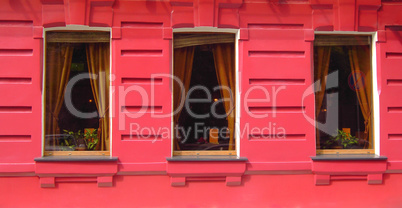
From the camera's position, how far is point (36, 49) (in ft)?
20.2

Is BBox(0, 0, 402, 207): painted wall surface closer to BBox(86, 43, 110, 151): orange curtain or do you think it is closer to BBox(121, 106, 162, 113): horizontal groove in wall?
BBox(121, 106, 162, 113): horizontal groove in wall

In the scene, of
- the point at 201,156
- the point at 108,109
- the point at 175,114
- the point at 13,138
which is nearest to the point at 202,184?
the point at 201,156

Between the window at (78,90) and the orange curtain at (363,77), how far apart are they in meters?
4.52

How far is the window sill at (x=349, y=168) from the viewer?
633cm

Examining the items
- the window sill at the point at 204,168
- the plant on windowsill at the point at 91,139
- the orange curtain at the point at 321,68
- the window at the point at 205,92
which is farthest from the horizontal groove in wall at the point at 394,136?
the plant on windowsill at the point at 91,139

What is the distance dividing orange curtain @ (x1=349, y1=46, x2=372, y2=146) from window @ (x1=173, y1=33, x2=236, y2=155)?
228 cm

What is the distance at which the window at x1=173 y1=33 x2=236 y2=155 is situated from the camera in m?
6.55

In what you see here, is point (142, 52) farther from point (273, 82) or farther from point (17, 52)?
point (273, 82)

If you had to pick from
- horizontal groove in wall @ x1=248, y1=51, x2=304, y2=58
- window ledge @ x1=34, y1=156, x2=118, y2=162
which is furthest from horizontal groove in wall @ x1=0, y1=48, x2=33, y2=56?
horizontal groove in wall @ x1=248, y1=51, x2=304, y2=58

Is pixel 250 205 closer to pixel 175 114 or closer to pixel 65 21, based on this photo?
pixel 175 114

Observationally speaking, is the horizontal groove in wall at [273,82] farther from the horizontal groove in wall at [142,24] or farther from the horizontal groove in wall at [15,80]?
the horizontal groove in wall at [15,80]

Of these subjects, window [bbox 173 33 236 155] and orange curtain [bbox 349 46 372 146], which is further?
orange curtain [bbox 349 46 372 146]

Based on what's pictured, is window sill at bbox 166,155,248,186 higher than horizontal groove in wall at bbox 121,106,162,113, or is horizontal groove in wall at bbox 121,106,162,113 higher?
horizontal groove in wall at bbox 121,106,162,113

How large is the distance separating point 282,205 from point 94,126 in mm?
3566
